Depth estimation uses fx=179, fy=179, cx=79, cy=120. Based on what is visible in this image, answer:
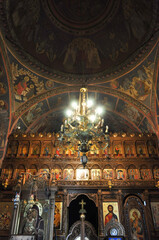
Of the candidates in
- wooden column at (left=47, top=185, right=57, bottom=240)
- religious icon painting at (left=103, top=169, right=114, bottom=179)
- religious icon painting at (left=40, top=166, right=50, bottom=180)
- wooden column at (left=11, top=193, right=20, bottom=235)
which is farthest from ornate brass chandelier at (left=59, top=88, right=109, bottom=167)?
religious icon painting at (left=103, top=169, right=114, bottom=179)

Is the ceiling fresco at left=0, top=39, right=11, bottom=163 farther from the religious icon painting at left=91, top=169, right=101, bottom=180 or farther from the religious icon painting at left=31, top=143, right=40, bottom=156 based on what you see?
the religious icon painting at left=91, top=169, right=101, bottom=180

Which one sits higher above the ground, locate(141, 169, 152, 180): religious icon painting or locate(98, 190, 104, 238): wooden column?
locate(141, 169, 152, 180): religious icon painting

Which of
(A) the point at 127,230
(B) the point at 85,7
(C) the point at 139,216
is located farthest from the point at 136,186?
(B) the point at 85,7

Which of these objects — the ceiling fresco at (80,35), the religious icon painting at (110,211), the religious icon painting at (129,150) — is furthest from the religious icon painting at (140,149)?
the ceiling fresco at (80,35)

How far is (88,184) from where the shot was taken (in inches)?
396

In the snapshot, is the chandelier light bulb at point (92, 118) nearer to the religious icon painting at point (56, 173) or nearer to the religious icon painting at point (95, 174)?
the religious icon painting at point (95, 174)

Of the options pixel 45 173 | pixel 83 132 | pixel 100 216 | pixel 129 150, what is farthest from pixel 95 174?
pixel 83 132

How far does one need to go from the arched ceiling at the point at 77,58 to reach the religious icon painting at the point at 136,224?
16.7ft

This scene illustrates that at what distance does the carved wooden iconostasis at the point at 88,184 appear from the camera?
8.77 m

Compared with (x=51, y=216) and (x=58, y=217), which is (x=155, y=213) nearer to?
(x=58, y=217)

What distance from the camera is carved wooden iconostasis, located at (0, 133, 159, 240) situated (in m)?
8.77

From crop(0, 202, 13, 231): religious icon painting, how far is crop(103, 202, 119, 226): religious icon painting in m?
4.88

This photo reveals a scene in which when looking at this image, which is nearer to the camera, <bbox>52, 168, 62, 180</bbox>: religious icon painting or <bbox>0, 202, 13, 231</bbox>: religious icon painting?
<bbox>0, 202, 13, 231</bbox>: religious icon painting

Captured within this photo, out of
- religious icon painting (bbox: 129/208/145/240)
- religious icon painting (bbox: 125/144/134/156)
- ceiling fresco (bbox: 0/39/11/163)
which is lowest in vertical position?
religious icon painting (bbox: 129/208/145/240)
